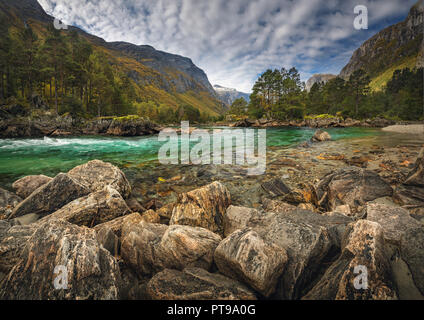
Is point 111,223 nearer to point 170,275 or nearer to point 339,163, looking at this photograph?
point 170,275

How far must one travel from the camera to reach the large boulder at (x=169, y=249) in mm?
3121

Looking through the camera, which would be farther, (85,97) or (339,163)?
(85,97)

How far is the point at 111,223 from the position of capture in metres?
4.55

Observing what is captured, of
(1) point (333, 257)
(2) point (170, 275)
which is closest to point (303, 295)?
(1) point (333, 257)

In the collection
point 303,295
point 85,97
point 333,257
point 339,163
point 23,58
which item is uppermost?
point 23,58

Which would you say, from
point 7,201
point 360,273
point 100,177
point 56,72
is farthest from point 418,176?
point 56,72

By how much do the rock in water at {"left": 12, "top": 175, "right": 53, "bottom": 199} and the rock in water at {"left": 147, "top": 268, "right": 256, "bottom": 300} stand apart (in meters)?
7.12

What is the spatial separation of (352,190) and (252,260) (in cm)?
532

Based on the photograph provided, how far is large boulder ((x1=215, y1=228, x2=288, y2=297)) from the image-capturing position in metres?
2.45

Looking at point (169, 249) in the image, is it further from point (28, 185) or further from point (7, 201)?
point (28, 185)

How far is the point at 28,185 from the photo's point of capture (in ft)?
23.1
